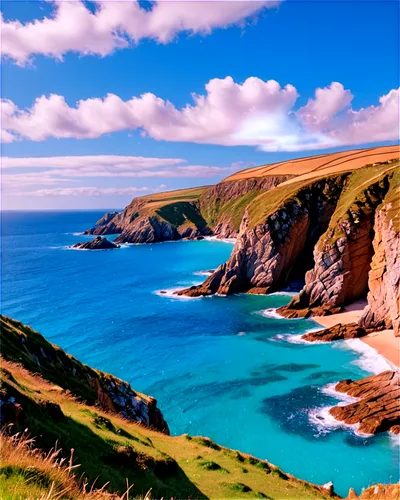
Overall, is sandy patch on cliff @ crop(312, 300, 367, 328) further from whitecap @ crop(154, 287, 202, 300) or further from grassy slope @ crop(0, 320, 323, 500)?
grassy slope @ crop(0, 320, 323, 500)

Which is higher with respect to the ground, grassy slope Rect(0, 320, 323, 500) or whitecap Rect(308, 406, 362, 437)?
grassy slope Rect(0, 320, 323, 500)

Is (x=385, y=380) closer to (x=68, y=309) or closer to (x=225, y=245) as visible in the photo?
(x=68, y=309)

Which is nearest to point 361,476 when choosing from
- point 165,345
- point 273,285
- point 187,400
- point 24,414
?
point 187,400

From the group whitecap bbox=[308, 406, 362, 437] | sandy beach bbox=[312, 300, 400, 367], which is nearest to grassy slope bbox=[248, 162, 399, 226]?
sandy beach bbox=[312, 300, 400, 367]

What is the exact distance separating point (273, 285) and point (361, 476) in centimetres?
6573

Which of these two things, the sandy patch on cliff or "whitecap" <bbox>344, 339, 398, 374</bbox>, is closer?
"whitecap" <bbox>344, 339, 398, 374</bbox>

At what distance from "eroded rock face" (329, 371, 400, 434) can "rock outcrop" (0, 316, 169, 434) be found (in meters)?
22.5

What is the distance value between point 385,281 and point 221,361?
3560cm

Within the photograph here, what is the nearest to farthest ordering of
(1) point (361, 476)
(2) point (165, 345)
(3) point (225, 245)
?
(1) point (361, 476) < (2) point (165, 345) < (3) point (225, 245)

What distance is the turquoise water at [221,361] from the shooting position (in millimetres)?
35219

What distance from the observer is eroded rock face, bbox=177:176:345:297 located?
9588cm

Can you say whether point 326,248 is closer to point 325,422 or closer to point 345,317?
point 345,317

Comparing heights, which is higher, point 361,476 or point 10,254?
point 10,254

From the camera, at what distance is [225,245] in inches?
7239
